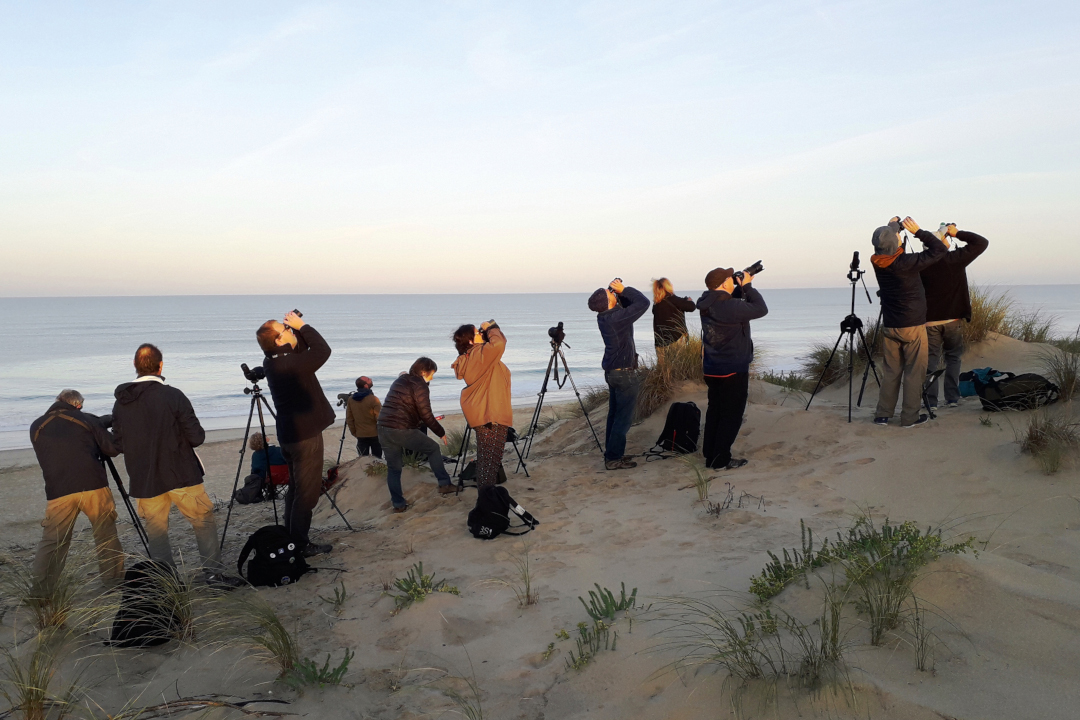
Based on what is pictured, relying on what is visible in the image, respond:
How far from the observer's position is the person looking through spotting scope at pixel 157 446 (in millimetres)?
4637

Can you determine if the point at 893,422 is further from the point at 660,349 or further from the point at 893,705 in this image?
the point at 893,705

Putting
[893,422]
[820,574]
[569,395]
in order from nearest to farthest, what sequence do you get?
1. [820,574]
2. [893,422]
3. [569,395]

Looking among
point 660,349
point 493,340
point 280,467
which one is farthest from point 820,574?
point 280,467

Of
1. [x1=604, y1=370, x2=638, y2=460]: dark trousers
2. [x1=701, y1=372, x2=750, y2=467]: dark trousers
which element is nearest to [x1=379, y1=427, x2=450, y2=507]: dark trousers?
[x1=604, y1=370, x2=638, y2=460]: dark trousers

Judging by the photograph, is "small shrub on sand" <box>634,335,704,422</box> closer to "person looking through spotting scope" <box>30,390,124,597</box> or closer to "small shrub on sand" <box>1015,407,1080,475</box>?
"small shrub on sand" <box>1015,407,1080,475</box>

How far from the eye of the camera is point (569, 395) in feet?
77.1

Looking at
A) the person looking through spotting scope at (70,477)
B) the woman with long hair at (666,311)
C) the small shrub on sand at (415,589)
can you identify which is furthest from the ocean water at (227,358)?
the person looking through spotting scope at (70,477)

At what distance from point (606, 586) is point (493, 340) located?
2697mm

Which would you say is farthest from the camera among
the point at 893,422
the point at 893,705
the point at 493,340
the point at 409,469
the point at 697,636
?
the point at 409,469

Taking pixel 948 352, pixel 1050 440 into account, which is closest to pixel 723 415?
pixel 1050 440

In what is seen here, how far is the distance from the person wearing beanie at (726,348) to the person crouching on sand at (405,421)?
9.39ft

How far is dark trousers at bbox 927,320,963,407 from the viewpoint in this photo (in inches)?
286

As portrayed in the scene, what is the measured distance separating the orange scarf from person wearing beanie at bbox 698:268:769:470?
1.22 metres

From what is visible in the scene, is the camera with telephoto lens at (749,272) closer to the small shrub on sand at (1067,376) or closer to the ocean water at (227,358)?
the small shrub on sand at (1067,376)
